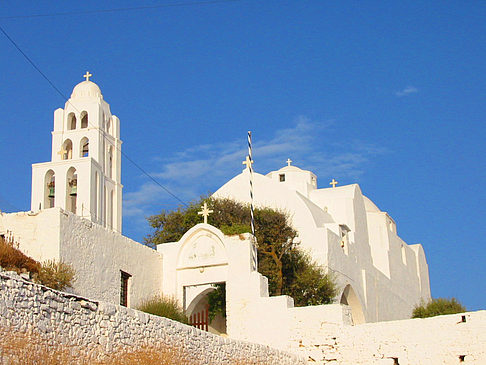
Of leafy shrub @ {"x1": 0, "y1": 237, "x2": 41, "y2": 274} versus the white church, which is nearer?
leafy shrub @ {"x1": 0, "y1": 237, "x2": 41, "y2": 274}

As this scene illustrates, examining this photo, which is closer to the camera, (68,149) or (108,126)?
(68,149)

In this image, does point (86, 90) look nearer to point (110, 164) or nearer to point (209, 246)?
point (110, 164)

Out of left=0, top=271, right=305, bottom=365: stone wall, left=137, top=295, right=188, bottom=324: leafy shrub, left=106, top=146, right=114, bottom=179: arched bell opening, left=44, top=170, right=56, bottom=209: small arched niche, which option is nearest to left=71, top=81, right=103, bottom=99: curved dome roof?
left=106, top=146, right=114, bottom=179: arched bell opening

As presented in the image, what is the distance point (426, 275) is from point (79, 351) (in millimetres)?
33546

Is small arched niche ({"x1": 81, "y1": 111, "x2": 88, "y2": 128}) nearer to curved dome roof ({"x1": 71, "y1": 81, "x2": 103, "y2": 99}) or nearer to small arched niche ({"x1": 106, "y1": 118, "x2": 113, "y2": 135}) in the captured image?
curved dome roof ({"x1": 71, "y1": 81, "x2": 103, "y2": 99})

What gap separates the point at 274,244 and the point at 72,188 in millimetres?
12609

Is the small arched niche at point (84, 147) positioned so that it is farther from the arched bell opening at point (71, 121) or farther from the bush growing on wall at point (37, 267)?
the bush growing on wall at point (37, 267)

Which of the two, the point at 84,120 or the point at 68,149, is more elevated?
the point at 84,120

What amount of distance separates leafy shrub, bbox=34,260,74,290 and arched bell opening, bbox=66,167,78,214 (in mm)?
16172

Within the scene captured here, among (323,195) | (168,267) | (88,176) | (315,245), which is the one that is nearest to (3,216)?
(168,267)

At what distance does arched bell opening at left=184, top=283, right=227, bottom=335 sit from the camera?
22328 mm

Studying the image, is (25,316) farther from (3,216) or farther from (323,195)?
(323,195)

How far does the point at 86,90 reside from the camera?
115 ft

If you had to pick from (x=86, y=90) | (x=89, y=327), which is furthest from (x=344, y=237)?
(x=89, y=327)
